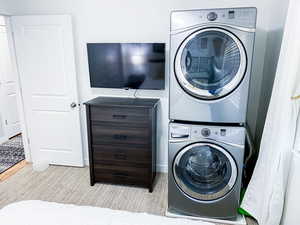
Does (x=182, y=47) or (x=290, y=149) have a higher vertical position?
(x=182, y=47)

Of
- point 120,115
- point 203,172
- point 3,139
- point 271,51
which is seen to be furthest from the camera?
point 3,139

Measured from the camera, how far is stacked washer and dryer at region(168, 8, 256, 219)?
5.80 ft

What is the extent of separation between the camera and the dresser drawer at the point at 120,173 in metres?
2.53

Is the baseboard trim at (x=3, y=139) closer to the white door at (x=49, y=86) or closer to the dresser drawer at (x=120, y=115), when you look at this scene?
the white door at (x=49, y=86)

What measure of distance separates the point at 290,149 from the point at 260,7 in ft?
5.23

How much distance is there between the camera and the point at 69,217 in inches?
44.6

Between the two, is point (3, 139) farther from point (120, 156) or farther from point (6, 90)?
point (120, 156)

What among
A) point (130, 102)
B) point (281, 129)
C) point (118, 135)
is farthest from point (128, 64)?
point (281, 129)

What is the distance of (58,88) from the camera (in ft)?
9.46

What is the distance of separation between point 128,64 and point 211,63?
1081 millimetres

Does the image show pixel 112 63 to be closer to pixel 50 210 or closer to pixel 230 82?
pixel 230 82

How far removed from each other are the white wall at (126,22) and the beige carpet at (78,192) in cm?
73

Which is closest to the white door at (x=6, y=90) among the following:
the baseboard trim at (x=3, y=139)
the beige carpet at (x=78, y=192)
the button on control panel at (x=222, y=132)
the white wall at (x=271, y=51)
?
the baseboard trim at (x=3, y=139)

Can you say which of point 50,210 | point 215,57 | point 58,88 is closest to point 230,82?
point 215,57
